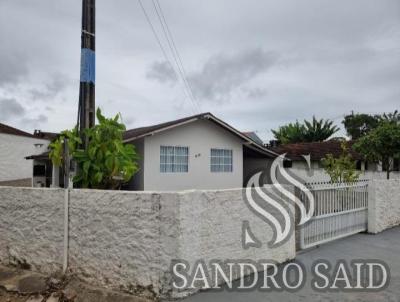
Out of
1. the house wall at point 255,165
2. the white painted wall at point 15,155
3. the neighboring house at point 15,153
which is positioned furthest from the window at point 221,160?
Result: the neighboring house at point 15,153

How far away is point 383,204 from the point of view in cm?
984

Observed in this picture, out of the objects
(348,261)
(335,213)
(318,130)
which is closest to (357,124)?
(318,130)

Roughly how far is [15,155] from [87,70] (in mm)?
22155

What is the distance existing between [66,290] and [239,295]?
98.3 inches

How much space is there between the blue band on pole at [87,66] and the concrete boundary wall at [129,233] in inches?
80.3

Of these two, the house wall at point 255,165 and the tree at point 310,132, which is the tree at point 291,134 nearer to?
the tree at point 310,132

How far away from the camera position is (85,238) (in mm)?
5215

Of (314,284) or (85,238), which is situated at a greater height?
(85,238)

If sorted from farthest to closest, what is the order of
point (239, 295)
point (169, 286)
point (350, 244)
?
1. point (350, 244)
2. point (239, 295)
3. point (169, 286)

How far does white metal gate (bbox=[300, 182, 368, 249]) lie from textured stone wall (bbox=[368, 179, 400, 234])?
0.49 ft

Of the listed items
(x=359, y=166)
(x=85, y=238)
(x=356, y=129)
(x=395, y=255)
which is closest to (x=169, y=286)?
(x=85, y=238)

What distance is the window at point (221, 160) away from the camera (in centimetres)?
1612

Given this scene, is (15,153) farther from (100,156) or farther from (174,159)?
(100,156)

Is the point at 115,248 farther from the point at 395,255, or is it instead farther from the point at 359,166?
the point at 359,166
